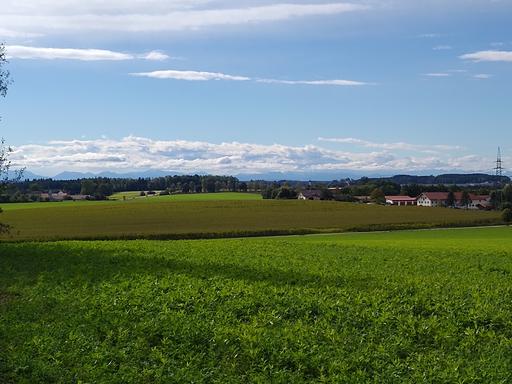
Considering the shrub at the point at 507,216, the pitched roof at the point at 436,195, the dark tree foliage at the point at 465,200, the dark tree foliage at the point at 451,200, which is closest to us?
the shrub at the point at 507,216

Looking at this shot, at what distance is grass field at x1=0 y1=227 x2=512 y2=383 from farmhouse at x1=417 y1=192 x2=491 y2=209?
140 meters

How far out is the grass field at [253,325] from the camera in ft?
37.2

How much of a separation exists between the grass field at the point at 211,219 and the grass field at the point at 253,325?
46.3 m

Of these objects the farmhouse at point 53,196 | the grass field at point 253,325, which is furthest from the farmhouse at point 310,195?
the grass field at point 253,325

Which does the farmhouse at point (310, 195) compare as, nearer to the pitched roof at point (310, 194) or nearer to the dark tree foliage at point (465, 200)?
the pitched roof at point (310, 194)

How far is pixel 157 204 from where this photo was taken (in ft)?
375

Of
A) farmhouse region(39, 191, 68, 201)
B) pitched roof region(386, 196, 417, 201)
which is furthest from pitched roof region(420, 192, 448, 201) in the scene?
farmhouse region(39, 191, 68, 201)

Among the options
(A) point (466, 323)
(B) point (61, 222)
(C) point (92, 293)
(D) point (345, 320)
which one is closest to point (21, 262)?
(C) point (92, 293)

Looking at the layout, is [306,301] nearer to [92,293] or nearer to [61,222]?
[92,293]

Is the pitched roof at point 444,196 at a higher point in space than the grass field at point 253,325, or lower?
higher

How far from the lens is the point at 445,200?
166875 millimetres

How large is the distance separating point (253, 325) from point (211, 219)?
243ft

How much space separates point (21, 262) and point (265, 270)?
11.6m

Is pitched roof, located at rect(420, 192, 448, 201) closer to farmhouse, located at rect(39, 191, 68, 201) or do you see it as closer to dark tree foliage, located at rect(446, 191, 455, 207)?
dark tree foliage, located at rect(446, 191, 455, 207)
